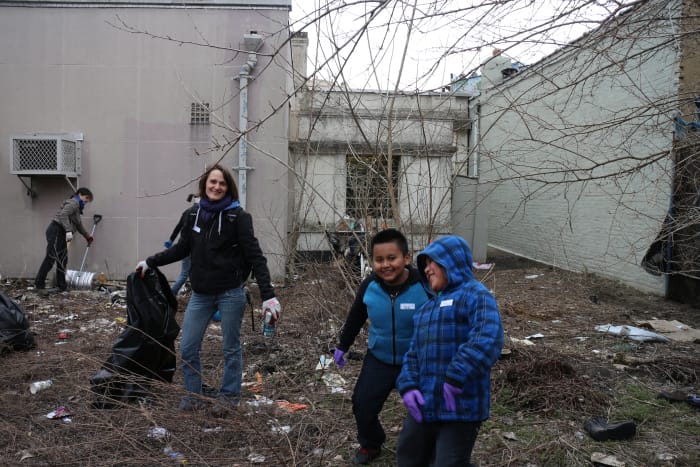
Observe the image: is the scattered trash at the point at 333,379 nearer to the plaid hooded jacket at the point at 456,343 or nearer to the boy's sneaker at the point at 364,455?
the boy's sneaker at the point at 364,455

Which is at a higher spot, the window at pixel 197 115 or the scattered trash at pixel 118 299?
the window at pixel 197 115

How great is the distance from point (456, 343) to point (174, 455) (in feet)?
5.76

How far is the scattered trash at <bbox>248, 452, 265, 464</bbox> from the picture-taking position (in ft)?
9.96

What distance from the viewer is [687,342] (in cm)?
594

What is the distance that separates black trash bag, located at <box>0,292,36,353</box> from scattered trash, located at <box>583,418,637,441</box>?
493 cm

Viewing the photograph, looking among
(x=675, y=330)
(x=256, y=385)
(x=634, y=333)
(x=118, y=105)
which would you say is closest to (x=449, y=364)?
(x=256, y=385)

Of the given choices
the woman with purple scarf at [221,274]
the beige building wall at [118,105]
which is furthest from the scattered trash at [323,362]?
the beige building wall at [118,105]

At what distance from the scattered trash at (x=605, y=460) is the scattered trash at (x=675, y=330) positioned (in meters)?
3.56

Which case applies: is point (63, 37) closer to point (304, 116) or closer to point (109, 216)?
point (109, 216)

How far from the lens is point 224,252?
12.4ft

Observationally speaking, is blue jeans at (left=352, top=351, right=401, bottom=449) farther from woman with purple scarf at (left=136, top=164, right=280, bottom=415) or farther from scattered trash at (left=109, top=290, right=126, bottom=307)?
scattered trash at (left=109, top=290, right=126, bottom=307)

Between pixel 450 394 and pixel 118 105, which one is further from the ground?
pixel 118 105

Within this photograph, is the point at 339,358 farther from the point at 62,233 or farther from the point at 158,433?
the point at 62,233

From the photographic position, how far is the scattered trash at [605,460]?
3.11 m
